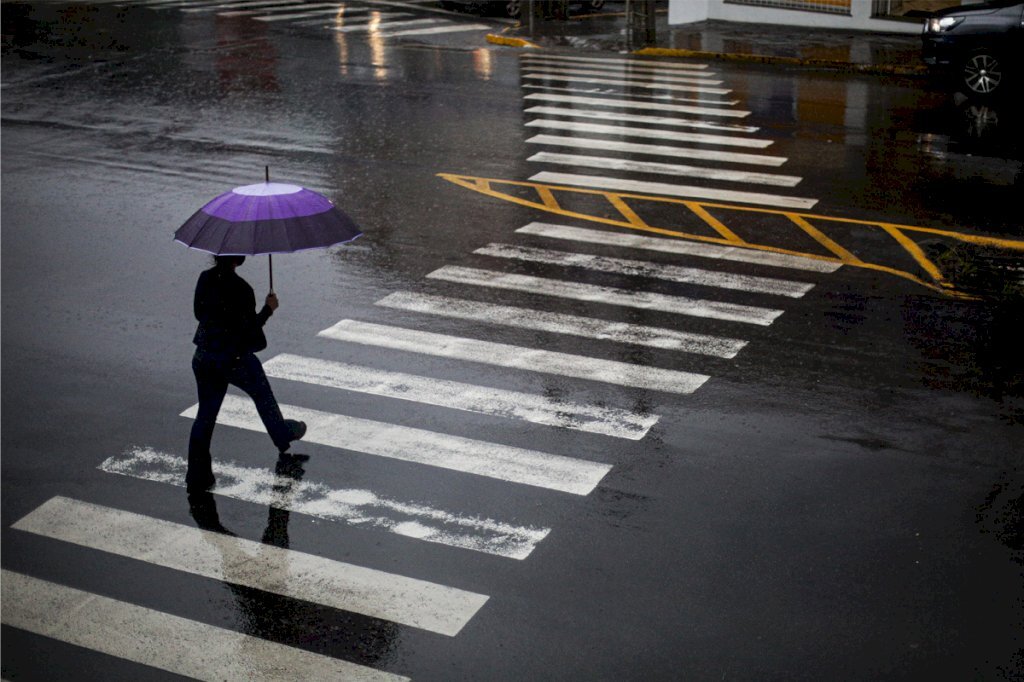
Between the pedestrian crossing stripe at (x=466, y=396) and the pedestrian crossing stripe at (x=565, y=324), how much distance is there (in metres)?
1.43

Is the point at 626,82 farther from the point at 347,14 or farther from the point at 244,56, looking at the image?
the point at 347,14

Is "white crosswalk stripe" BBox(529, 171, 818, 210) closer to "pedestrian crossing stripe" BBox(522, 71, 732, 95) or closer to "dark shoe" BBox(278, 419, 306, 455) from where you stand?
"pedestrian crossing stripe" BBox(522, 71, 732, 95)

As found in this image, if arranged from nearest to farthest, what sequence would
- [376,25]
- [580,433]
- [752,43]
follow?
[580,433] → [752,43] → [376,25]

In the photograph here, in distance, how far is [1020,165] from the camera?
650 inches

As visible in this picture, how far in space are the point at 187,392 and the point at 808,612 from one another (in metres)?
5.38

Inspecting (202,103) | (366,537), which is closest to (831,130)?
(202,103)

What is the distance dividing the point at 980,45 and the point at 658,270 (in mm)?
11095

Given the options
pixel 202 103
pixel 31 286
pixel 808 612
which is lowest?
pixel 808 612

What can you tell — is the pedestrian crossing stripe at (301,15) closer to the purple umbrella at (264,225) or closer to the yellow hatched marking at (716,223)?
the yellow hatched marking at (716,223)

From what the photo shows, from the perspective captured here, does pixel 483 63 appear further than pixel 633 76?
Yes

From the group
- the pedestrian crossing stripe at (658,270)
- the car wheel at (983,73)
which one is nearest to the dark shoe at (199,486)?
the pedestrian crossing stripe at (658,270)

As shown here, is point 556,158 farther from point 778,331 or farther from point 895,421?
point 895,421

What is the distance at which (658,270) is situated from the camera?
12.8 metres

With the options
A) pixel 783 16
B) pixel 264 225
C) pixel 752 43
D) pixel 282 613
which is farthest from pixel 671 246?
pixel 783 16
